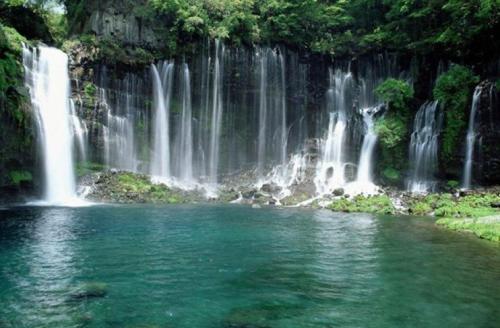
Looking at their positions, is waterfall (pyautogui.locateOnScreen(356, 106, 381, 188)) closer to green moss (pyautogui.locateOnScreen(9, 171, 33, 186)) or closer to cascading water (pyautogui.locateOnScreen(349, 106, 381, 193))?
cascading water (pyautogui.locateOnScreen(349, 106, 381, 193))

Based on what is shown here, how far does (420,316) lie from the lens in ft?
27.9

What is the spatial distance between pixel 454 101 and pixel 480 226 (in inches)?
657

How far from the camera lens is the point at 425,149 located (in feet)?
112

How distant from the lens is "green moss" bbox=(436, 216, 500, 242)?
17141 mm

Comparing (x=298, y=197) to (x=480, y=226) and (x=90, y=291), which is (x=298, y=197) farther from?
(x=90, y=291)

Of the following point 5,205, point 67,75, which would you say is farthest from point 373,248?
point 67,75

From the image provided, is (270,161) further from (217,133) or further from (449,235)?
(449,235)

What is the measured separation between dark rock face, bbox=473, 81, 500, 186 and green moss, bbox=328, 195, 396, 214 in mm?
7088

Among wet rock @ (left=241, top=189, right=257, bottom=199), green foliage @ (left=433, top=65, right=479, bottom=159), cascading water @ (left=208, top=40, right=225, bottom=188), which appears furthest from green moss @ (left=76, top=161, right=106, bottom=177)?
green foliage @ (left=433, top=65, right=479, bottom=159)

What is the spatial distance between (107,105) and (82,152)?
201 inches

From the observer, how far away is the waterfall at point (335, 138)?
37812mm

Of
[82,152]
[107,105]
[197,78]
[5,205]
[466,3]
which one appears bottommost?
[5,205]

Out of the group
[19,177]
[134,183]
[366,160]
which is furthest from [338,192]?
[19,177]

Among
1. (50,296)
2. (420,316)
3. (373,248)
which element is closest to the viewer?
(420,316)
